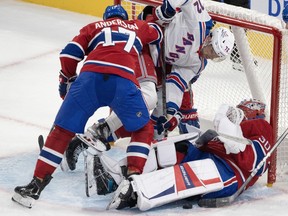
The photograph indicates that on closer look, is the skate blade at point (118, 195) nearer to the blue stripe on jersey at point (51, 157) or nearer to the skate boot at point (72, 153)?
the blue stripe on jersey at point (51, 157)

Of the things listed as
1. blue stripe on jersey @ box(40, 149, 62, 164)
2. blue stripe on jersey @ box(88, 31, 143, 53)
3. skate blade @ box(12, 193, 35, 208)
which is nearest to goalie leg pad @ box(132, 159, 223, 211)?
blue stripe on jersey @ box(40, 149, 62, 164)

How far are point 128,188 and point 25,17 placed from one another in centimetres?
354

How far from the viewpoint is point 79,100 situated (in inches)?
171

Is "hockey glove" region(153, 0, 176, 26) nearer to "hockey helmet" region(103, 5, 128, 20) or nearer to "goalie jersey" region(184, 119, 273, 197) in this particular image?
"hockey helmet" region(103, 5, 128, 20)

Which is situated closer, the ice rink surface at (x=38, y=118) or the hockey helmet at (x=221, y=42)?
the ice rink surface at (x=38, y=118)

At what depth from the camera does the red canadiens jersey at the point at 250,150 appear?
14.7ft

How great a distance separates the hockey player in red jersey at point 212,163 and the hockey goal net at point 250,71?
0.12 metres

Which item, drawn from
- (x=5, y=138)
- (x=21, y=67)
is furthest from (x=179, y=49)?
(x=21, y=67)

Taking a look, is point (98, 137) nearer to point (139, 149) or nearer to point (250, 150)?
point (139, 149)

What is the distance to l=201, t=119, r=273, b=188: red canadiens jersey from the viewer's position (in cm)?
448

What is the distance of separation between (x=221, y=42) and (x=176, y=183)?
2.25 ft

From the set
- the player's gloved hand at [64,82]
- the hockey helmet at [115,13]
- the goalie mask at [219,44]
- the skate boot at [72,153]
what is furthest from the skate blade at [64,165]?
the goalie mask at [219,44]

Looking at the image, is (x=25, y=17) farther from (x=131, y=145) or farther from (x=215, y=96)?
(x=131, y=145)

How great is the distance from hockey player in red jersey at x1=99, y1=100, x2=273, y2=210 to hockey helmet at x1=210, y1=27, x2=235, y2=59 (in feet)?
0.82
